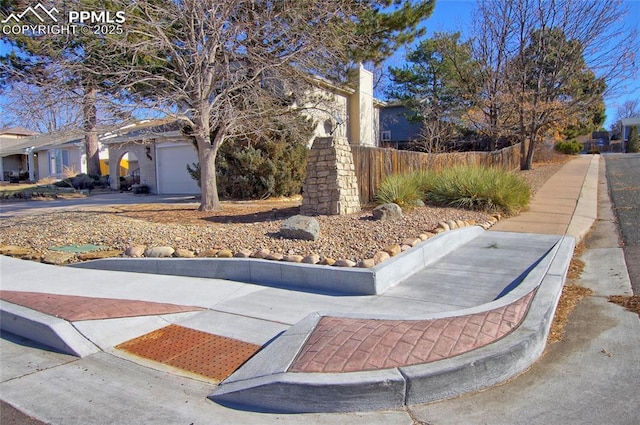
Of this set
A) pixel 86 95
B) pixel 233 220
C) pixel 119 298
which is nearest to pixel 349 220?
pixel 233 220

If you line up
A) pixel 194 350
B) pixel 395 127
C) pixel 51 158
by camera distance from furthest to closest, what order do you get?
pixel 395 127
pixel 51 158
pixel 194 350

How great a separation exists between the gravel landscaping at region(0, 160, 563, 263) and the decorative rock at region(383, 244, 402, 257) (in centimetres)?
19

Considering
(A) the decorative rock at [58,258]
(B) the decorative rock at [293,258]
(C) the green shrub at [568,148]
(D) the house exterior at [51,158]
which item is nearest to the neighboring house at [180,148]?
(D) the house exterior at [51,158]

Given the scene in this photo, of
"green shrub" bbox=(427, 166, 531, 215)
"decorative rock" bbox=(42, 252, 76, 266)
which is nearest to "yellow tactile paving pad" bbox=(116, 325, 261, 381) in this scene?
"decorative rock" bbox=(42, 252, 76, 266)

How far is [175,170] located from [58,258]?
1477 centimetres

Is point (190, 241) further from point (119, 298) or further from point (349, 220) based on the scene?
point (349, 220)

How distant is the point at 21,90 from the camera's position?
10258 millimetres

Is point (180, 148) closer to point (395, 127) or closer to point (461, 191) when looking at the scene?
point (461, 191)

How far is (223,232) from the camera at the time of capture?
8.74 metres

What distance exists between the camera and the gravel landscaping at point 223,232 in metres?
7.38

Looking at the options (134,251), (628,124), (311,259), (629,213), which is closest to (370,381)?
(311,259)

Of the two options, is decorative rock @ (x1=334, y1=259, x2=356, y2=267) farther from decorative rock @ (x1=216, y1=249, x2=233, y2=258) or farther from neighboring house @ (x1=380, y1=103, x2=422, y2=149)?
neighboring house @ (x1=380, y1=103, x2=422, y2=149)

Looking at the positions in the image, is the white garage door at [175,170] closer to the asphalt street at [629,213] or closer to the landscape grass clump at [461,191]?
the landscape grass clump at [461,191]

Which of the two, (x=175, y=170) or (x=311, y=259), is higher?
(x=175, y=170)
